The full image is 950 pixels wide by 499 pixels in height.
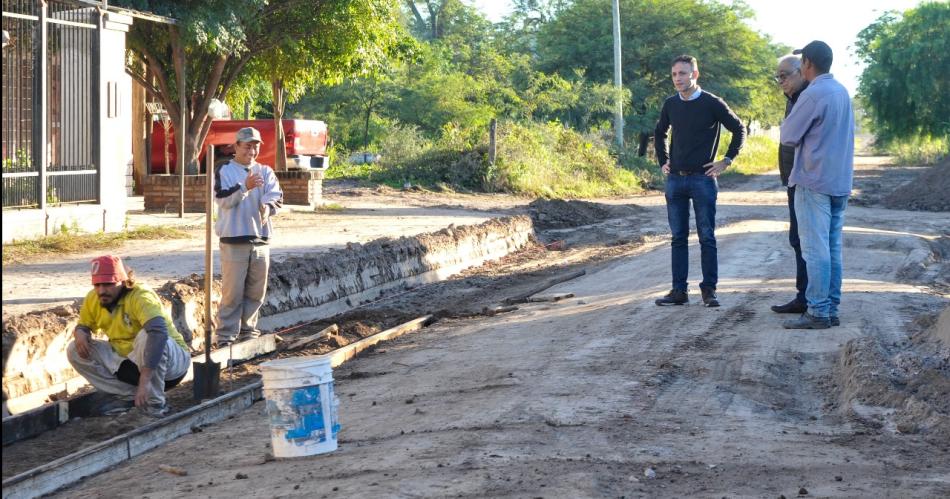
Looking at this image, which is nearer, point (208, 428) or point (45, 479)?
point (45, 479)

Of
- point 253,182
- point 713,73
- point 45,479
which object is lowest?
Answer: point 45,479

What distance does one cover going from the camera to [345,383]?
8.02m

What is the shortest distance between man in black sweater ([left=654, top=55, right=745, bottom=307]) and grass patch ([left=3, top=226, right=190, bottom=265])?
7247 millimetres

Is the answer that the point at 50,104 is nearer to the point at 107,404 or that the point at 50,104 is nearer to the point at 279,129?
the point at 107,404

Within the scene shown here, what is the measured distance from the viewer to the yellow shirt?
7.41m

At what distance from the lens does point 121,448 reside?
6383 millimetres

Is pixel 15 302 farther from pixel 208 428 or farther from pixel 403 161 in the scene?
pixel 403 161

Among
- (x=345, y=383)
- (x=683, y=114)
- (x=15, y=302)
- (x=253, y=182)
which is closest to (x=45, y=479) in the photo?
(x=345, y=383)

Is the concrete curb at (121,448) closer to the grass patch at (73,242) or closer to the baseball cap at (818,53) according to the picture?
the baseball cap at (818,53)

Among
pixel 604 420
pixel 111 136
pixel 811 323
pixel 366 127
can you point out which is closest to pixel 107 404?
pixel 604 420

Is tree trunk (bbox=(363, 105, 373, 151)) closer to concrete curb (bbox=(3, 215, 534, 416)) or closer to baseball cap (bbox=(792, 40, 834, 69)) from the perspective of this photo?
concrete curb (bbox=(3, 215, 534, 416))

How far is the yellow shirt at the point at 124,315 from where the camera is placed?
741 centimetres

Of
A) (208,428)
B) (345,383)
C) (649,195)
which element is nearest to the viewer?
(208,428)

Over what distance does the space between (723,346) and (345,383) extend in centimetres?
271
